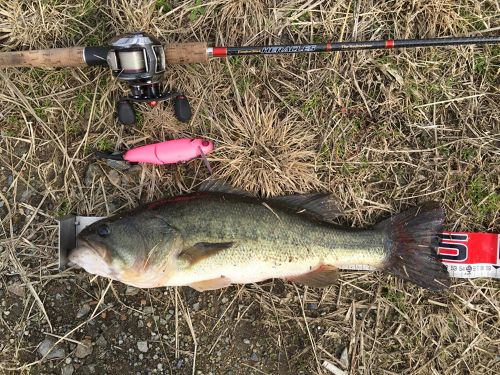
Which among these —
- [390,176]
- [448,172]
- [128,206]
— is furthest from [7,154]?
[448,172]

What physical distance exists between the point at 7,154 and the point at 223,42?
5.91 ft

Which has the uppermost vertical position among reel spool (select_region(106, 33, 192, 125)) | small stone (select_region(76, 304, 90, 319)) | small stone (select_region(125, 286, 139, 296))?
reel spool (select_region(106, 33, 192, 125))

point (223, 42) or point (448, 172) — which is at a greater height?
point (223, 42)

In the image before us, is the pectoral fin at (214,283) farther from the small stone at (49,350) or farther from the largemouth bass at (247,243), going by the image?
the small stone at (49,350)

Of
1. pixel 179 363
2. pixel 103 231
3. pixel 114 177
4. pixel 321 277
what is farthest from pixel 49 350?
pixel 321 277

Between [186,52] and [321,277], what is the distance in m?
1.75

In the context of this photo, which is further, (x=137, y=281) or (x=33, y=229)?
(x=33, y=229)

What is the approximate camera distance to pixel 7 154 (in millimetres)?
3354

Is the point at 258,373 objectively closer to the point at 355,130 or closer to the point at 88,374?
the point at 88,374

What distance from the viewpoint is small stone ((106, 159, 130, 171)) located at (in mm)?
3224

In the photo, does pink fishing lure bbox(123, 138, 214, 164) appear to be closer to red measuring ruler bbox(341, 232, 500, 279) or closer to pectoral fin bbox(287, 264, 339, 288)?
pectoral fin bbox(287, 264, 339, 288)

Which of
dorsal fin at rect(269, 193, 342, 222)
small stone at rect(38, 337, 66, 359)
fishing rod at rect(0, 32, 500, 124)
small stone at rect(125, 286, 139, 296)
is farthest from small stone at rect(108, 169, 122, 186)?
small stone at rect(38, 337, 66, 359)

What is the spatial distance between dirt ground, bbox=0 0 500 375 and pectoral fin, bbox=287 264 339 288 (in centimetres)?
31

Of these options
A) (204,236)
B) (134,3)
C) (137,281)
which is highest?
(134,3)
